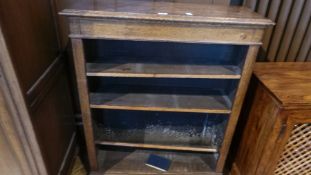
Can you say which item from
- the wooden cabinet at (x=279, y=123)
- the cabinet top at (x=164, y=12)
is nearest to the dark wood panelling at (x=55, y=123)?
the cabinet top at (x=164, y=12)

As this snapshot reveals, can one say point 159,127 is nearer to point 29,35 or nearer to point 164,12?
point 164,12

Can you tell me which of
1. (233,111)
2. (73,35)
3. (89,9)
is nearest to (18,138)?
(73,35)

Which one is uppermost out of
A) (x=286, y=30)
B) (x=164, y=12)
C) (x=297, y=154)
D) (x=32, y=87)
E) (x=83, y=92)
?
(x=164, y=12)

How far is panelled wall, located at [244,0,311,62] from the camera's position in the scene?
126 centimetres

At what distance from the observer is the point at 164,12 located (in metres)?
1.00

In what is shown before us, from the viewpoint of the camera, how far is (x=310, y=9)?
127 centimetres

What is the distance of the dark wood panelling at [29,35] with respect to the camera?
78cm

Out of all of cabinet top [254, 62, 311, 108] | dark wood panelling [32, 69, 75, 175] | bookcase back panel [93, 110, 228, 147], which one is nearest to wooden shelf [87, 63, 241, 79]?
cabinet top [254, 62, 311, 108]

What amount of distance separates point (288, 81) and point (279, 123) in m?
0.27

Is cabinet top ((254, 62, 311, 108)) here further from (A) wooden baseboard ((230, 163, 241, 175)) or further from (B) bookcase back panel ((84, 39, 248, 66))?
(A) wooden baseboard ((230, 163, 241, 175))

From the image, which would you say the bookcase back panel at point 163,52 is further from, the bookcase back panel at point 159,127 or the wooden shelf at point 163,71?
the bookcase back panel at point 159,127

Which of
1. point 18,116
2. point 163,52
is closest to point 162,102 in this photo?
point 163,52

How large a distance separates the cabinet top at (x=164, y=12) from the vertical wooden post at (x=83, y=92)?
0.16 m

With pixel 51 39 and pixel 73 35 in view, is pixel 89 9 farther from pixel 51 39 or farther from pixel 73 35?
pixel 51 39
